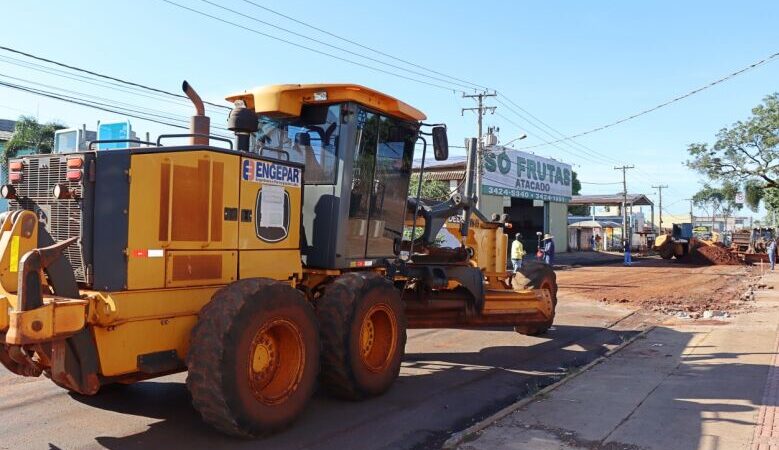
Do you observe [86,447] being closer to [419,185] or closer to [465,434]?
[465,434]

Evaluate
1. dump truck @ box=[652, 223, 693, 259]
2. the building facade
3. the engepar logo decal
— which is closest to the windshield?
the engepar logo decal

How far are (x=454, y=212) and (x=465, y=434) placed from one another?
4.22m

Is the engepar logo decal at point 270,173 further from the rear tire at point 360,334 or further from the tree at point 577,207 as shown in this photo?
the tree at point 577,207

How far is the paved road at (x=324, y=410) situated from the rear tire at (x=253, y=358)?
0.90 feet

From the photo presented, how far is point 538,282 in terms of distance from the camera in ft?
34.7

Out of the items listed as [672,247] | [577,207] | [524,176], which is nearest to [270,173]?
[524,176]

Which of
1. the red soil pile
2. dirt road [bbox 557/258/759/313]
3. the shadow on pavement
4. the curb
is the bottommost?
the shadow on pavement

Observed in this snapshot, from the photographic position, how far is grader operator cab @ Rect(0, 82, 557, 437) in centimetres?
466

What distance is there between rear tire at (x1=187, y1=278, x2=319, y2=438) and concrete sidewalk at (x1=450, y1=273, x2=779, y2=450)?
1492 mm

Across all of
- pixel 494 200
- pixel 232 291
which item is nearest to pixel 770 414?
pixel 232 291

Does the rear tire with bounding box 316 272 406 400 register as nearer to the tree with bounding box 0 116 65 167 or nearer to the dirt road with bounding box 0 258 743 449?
the dirt road with bounding box 0 258 743 449

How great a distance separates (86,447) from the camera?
16.3 feet

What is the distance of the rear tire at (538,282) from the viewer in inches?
415

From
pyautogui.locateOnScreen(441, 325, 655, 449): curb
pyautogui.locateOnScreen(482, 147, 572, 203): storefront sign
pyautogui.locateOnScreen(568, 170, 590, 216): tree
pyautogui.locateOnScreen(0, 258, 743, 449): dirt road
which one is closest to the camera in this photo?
pyautogui.locateOnScreen(441, 325, 655, 449): curb
